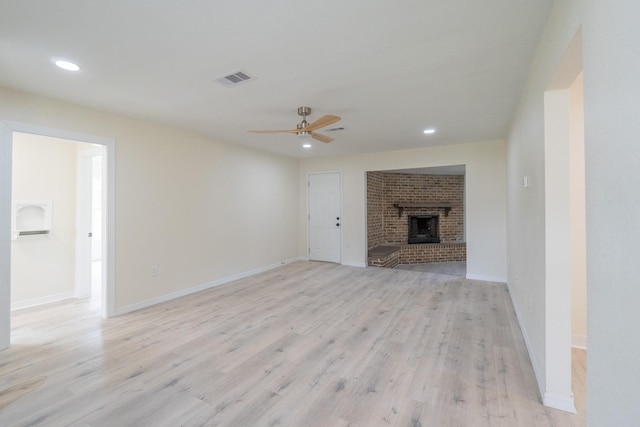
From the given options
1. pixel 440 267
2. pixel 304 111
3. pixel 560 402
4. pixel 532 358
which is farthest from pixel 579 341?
pixel 440 267

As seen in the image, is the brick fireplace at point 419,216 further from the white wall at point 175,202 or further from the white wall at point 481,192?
the white wall at point 175,202

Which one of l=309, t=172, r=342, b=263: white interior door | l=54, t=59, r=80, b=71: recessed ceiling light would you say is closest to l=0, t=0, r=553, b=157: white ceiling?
l=54, t=59, r=80, b=71: recessed ceiling light

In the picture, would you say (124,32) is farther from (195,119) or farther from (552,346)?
(552,346)

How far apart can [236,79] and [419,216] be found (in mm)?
6391

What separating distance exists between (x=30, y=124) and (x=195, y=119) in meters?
1.54

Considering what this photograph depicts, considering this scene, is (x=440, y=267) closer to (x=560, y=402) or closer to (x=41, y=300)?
(x=560, y=402)

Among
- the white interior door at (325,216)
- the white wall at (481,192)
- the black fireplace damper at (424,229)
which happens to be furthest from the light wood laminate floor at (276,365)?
the black fireplace damper at (424,229)

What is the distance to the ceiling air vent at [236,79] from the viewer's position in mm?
2426

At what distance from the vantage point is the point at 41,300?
394cm

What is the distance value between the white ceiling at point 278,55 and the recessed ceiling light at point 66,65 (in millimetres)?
57

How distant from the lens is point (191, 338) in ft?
9.30

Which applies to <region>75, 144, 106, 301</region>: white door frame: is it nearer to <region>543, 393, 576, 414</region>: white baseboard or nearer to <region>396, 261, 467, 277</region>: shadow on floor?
<region>543, 393, 576, 414</region>: white baseboard

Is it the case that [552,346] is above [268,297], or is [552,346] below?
above

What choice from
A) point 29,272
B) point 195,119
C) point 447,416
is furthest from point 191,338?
point 29,272
